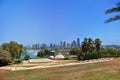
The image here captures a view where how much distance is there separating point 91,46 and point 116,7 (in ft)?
182

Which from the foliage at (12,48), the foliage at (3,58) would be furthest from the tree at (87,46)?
the foliage at (3,58)

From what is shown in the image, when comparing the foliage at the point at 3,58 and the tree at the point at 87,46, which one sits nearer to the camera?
the foliage at the point at 3,58

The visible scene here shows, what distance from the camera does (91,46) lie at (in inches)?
2817

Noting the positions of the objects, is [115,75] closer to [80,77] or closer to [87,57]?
[80,77]

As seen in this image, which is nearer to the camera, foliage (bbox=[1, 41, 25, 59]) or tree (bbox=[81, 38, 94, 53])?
foliage (bbox=[1, 41, 25, 59])

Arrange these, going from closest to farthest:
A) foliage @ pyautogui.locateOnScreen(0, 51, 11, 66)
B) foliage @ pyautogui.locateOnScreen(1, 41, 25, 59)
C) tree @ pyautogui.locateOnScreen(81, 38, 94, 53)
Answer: foliage @ pyautogui.locateOnScreen(0, 51, 11, 66)
foliage @ pyautogui.locateOnScreen(1, 41, 25, 59)
tree @ pyautogui.locateOnScreen(81, 38, 94, 53)

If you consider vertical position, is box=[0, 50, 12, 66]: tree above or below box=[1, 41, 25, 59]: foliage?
below

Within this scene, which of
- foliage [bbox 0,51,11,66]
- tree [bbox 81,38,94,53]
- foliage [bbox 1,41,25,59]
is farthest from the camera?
tree [bbox 81,38,94,53]

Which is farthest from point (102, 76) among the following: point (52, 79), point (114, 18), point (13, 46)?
point (13, 46)

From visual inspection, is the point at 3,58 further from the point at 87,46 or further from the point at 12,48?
the point at 87,46

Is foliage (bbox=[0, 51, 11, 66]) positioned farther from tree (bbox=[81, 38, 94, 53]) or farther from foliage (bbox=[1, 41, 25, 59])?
tree (bbox=[81, 38, 94, 53])

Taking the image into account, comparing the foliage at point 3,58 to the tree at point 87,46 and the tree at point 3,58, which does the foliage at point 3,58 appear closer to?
the tree at point 3,58

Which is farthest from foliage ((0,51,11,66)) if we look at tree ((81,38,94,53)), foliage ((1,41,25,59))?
tree ((81,38,94,53))

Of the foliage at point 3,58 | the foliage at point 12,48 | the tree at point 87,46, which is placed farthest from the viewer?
the tree at point 87,46
